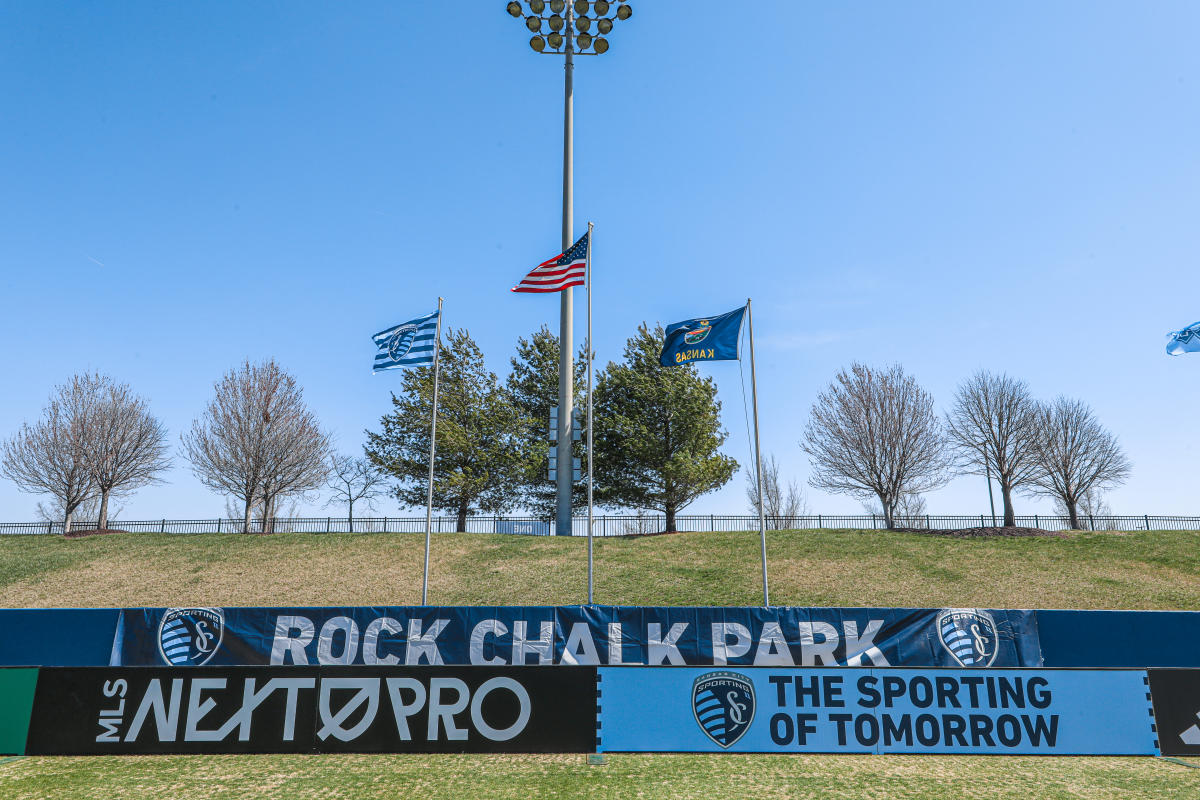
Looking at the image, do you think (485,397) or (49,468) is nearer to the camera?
(485,397)

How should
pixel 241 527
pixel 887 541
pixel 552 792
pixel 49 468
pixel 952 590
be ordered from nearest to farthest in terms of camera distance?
pixel 552 792 < pixel 952 590 < pixel 887 541 < pixel 241 527 < pixel 49 468

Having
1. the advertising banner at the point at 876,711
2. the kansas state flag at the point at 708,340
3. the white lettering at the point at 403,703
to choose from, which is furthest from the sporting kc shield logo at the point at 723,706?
the kansas state flag at the point at 708,340

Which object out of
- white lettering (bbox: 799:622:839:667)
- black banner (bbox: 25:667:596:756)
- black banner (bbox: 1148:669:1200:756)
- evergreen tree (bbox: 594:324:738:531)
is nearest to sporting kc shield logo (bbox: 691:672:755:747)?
black banner (bbox: 25:667:596:756)

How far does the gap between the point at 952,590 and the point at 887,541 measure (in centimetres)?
562

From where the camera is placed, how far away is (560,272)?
21.9m

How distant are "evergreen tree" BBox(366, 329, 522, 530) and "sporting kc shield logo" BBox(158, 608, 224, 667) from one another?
1889 centimetres

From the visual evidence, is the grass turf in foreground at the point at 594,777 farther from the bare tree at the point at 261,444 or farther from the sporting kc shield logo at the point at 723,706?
the bare tree at the point at 261,444

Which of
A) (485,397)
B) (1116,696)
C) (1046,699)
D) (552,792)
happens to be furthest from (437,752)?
(485,397)

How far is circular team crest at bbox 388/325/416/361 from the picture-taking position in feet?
70.0

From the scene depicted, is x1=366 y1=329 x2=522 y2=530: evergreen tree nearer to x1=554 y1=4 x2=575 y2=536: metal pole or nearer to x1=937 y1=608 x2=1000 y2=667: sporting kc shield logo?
x1=554 y1=4 x2=575 y2=536: metal pole

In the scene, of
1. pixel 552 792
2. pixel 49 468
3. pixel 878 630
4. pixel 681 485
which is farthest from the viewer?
pixel 49 468

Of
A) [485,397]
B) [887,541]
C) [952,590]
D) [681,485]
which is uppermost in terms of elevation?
[485,397]

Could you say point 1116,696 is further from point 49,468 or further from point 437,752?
point 49,468

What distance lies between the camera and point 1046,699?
9641 millimetres
